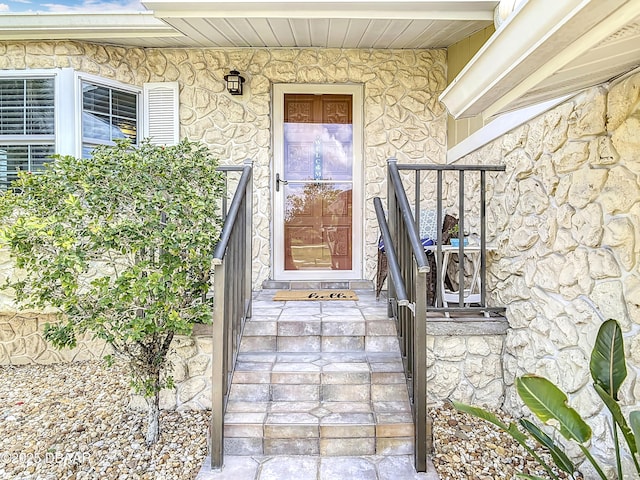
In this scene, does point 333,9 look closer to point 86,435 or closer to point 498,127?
point 498,127

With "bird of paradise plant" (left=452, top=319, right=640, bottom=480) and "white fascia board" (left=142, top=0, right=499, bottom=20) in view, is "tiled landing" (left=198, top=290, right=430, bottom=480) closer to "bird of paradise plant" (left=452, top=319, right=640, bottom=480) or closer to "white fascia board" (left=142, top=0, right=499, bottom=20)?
"bird of paradise plant" (left=452, top=319, right=640, bottom=480)

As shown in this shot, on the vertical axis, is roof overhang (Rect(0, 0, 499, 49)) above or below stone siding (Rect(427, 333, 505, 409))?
above

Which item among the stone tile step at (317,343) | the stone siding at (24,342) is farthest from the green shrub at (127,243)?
the stone siding at (24,342)

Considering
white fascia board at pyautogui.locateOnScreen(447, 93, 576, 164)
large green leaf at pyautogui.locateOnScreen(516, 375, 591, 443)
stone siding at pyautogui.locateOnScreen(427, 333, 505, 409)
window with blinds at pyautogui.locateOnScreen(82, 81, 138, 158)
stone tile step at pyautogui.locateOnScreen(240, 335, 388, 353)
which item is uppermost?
window with blinds at pyautogui.locateOnScreen(82, 81, 138, 158)

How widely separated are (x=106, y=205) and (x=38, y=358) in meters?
2.80

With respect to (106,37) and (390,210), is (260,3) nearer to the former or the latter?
(106,37)

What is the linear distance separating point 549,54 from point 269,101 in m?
3.34

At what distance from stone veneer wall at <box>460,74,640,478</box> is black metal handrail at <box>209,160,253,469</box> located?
6.23 ft

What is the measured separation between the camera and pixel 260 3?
10.8 ft

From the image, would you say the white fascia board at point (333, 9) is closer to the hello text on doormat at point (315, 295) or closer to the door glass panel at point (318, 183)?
the door glass panel at point (318, 183)

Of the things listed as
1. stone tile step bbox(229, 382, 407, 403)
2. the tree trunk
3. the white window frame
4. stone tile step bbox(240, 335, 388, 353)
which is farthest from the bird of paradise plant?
the white window frame

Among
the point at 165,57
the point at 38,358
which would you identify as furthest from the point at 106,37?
the point at 38,358

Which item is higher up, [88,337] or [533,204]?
[533,204]

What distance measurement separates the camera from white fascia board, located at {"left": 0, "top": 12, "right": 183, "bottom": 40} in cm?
362
